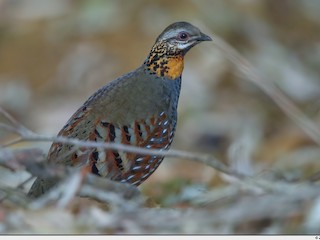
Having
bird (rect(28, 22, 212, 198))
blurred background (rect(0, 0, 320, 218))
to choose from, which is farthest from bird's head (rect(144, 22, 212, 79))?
blurred background (rect(0, 0, 320, 218))

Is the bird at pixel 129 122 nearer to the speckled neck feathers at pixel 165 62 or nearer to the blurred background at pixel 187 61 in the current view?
the speckled neck feathers at pixel 165 62

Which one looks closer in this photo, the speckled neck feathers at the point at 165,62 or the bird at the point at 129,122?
the bird at the point at 129,122

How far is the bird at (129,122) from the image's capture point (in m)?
5.55

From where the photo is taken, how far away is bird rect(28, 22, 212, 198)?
5.55 meters

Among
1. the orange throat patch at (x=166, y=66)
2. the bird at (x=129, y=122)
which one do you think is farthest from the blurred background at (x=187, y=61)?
the bird at (x=129, y=122)

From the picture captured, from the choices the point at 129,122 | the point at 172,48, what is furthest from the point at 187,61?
the point at 129,122

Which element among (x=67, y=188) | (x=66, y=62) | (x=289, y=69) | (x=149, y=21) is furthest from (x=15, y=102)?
(x=67, y=188)

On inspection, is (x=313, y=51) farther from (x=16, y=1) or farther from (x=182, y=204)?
(x=182, y=204)

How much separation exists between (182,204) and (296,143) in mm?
3355

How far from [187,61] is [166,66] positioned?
5.10m

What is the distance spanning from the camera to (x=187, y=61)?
1155 centimetres

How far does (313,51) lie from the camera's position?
12000mm

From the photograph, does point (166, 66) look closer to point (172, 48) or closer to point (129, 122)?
point (172, 48)

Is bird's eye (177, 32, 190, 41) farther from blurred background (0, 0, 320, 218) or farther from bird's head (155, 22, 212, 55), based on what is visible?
blurred background (0, 0, 320, 218)
